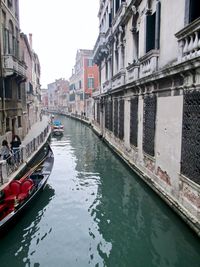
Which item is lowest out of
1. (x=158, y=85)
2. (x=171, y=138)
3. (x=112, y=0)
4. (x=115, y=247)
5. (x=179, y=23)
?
(x=115, y=247)

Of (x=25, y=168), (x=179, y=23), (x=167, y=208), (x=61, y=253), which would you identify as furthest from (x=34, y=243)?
(x=179, y=23)

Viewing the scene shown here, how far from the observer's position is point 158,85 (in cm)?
716

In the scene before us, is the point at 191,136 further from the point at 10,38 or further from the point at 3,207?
the point at 10,38

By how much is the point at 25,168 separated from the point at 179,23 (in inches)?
298

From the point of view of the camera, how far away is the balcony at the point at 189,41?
4891mm

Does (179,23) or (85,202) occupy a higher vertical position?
(179,23)

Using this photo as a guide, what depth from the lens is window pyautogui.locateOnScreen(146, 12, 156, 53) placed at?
8.41 metres

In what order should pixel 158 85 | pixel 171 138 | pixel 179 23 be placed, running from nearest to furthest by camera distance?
1. pixel 179 23
2. pixel 171 138
3. pixel 158 85

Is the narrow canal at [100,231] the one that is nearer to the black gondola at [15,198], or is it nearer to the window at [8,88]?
the black gondola at [15,198]

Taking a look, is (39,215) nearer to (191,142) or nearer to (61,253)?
(61,253)

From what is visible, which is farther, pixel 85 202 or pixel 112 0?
pixel 112 0

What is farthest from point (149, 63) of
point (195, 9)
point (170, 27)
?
point (195, 9)

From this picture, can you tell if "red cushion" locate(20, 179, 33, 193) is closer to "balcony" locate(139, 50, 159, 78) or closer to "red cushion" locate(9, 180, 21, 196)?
"red cushion" locate(9, 180, 21, 196)

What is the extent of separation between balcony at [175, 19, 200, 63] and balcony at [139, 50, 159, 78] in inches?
71.7
